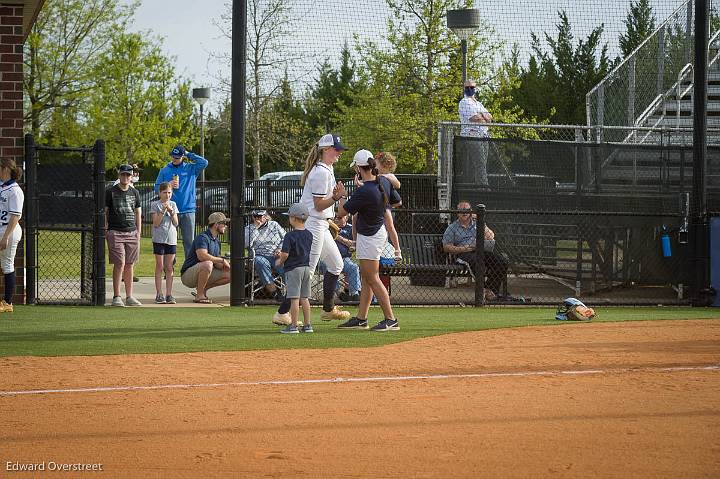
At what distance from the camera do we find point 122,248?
44.9 feet

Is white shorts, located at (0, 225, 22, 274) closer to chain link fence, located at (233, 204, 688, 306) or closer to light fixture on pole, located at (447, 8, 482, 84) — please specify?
chain link fence, located at (233, 204, 688, 306)

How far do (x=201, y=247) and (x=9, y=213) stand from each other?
3.12 metres

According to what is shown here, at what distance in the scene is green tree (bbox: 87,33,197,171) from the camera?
38844 mm

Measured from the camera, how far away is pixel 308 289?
10586mm

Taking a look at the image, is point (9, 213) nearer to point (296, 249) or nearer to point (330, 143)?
point (296, 249)

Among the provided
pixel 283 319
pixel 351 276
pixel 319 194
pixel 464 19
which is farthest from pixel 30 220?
pixel 464 19

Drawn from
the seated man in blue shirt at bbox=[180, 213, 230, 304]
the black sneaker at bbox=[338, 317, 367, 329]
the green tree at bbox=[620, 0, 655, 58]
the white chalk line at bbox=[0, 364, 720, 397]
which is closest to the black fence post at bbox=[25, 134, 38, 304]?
the seated man in blue shirt at bbox=[180, 213, 230, 304]

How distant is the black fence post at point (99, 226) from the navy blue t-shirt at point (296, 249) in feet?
13.1

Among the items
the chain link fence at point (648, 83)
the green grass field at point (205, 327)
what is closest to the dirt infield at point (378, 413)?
the green grass field at point (205, 327)

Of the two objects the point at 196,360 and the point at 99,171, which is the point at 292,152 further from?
the point at 196,360

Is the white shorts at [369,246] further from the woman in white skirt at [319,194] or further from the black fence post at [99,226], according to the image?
the black fence post at [99,226]

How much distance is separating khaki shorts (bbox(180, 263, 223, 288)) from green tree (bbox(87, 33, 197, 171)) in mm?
24767

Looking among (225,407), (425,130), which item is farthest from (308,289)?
(425,130)

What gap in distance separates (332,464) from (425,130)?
70.5 ft
